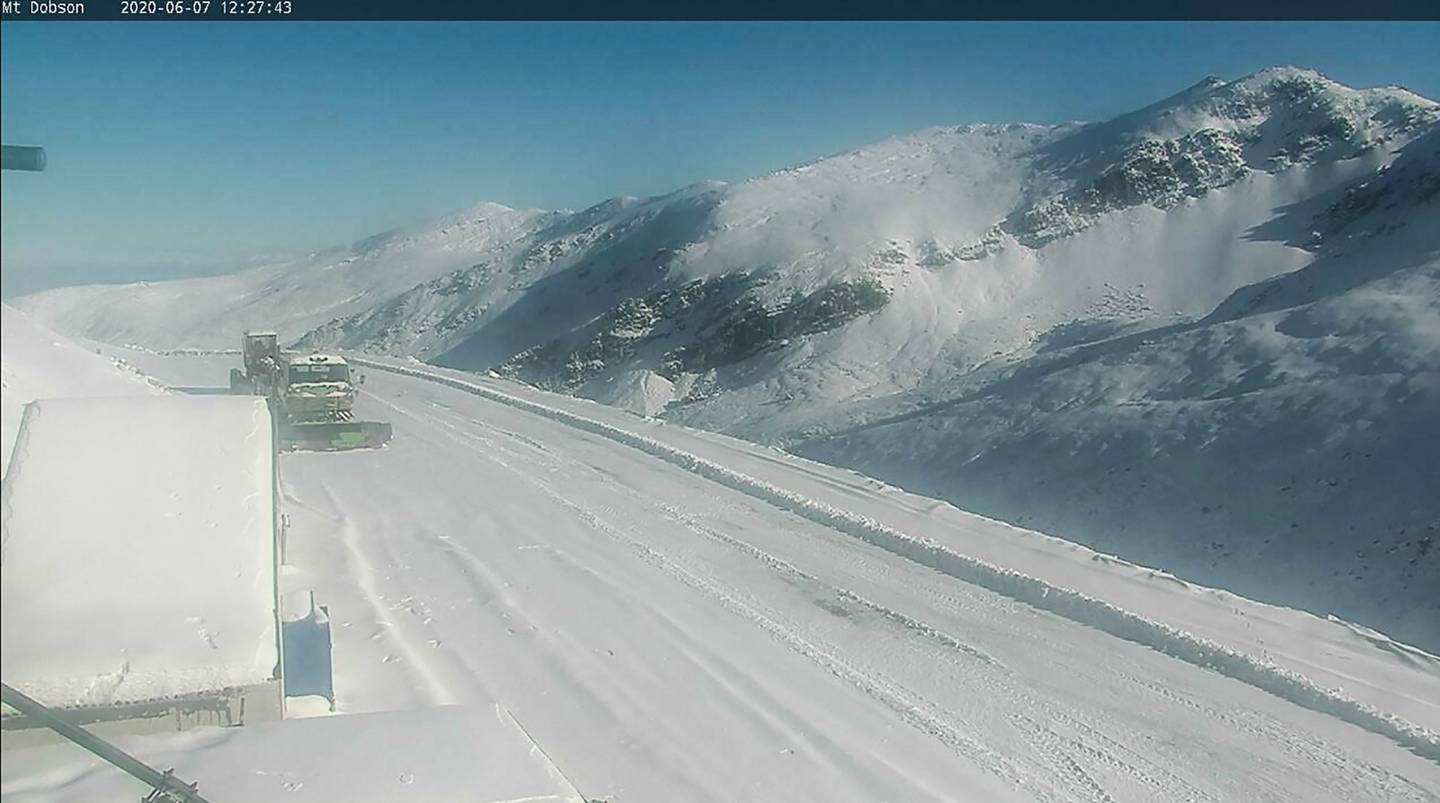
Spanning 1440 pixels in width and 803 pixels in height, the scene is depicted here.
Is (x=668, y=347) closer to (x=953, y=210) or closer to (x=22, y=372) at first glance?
(x=953, y=210)

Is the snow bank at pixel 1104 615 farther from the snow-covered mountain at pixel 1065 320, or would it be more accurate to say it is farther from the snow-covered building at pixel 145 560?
the snow-covered building at pixel 145 560

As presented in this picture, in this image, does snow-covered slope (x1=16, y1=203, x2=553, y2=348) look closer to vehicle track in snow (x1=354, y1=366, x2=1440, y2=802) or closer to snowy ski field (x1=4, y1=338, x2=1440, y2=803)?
vehicle track in snow (x1=354, y1=366, x2=1440, y2=802)

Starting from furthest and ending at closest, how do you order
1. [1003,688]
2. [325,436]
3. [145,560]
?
[325,436] < [1003,688] < [145,560]

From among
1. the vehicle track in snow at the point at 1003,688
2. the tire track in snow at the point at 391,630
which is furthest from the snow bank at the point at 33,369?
the vehicle track in snow at the point at 1003,688

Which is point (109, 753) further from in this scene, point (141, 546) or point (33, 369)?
point (33, 369)

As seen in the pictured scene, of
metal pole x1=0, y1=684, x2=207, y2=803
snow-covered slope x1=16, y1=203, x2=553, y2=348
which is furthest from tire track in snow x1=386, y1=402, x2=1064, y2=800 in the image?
snow-covered slope x1=16, y1=203, x2=553, y2=348

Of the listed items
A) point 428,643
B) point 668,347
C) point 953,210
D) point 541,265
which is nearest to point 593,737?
point 428,643

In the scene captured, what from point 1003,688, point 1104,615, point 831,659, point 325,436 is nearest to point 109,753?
point 831,659
